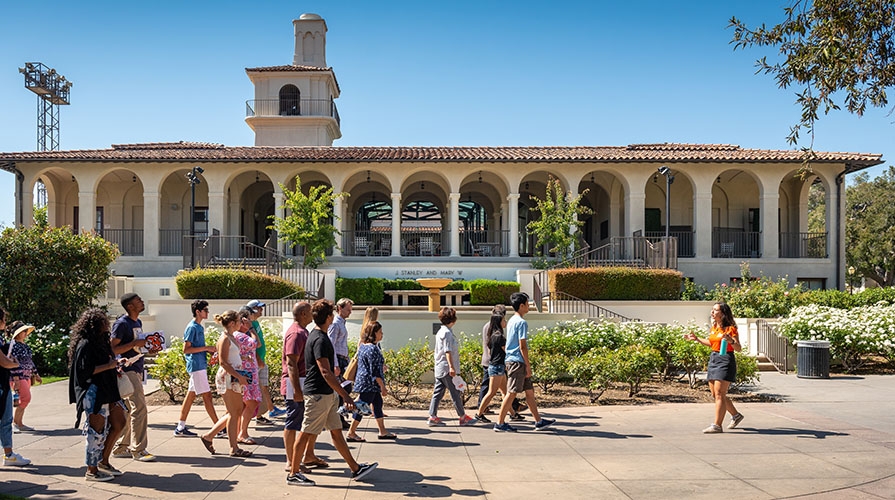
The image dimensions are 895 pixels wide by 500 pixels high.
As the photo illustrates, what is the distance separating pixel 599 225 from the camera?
110 feet

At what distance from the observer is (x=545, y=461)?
838cm

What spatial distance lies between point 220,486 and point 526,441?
3.92m

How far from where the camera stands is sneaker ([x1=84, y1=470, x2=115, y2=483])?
7.38 m

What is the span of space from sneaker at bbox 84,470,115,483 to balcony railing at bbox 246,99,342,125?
3173 cm

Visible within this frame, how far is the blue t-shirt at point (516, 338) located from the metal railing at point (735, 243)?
20.9m

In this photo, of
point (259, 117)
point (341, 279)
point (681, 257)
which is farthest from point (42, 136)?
point (681, 257)

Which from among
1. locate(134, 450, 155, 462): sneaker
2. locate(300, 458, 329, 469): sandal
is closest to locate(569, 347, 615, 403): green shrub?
locate(300, 458, 329, 469): sandal

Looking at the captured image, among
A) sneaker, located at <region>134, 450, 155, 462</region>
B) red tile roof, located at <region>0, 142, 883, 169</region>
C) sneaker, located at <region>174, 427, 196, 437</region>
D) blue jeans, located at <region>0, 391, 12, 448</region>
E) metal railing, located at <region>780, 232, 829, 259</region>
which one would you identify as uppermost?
red tile roof, located at <region>0, 142, 883, 169</region>

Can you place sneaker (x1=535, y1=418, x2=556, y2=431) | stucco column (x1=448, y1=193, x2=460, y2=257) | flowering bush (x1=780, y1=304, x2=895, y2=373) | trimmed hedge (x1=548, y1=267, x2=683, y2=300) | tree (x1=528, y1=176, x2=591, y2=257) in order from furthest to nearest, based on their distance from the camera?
stucco column (x1=448, y1=193, x2=460, y2=257)
tree (x1=528, y1=176, x2=591, y2=257)
trimmed hedge (x1=548, y1=267, x2=683, y2=300)
flowering bush (x1=780, y1=304, x2=895, y2=373)
sneaker (x1=535, y1=418, x2=556, y2=431)

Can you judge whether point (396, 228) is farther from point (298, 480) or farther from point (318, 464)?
point (298, 480)

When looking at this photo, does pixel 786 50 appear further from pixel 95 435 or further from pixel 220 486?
pixel 95 435

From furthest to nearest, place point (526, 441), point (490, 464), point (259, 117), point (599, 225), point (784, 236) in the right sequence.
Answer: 1. point (259, 117)
2. point (599, 225)
3. point (784, 236)
4. point (526, 441)
5. point (490, 464)

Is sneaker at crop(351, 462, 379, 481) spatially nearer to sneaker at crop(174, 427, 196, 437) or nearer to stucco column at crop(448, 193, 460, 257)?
sneaker at crop(174, 427, 196, 437)

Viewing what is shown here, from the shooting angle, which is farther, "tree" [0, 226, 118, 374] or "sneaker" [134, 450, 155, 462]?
"tree" [0, 226, 118, 374]
